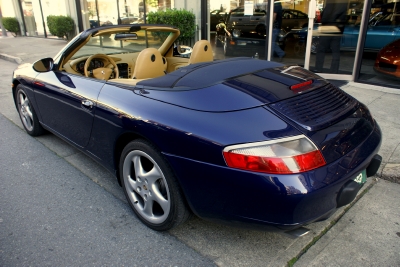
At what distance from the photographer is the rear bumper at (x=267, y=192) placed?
1724 mm

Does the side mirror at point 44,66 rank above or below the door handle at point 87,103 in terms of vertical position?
above

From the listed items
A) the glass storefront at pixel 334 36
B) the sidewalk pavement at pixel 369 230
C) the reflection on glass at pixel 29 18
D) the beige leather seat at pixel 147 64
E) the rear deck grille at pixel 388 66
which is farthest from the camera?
the reflection on glass at pixel 29 18

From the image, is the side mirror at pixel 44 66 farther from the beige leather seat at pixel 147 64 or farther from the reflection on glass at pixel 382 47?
the reflection on glass at pixel 382 47

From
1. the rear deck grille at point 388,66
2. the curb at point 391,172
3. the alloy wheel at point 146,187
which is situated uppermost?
the rear deck grille at point 388,66

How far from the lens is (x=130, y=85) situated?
102 inches

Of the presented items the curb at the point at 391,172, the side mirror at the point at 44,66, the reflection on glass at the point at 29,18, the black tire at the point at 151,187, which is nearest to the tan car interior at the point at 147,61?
the side mirror at the point at 44,66

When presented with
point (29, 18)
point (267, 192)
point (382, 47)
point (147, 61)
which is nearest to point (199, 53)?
point (147, 61)

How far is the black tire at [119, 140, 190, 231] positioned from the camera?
2164 millimetres

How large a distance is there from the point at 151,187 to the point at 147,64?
1218 mm

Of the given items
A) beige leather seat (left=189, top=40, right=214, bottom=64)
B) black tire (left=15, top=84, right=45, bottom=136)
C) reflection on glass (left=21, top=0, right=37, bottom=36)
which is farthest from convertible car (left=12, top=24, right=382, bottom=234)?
reflection on glass (left=21, top=0, right=37, bottom=36)

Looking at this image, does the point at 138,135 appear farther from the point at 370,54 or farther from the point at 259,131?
the point at 370,54

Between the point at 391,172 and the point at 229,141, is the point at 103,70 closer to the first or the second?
the point at 229,141

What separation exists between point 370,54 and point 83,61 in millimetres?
5825

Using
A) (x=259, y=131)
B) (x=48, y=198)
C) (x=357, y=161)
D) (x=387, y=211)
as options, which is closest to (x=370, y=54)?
(x=387, y=211)
